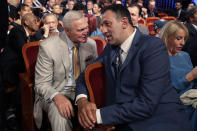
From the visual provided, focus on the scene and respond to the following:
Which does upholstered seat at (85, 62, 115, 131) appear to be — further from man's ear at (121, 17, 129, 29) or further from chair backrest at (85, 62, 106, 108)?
man's ear at (121, 17, 129, 29)

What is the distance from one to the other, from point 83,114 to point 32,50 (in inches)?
46.6

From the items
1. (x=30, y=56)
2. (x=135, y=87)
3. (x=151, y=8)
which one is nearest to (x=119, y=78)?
(x=135, y=87)

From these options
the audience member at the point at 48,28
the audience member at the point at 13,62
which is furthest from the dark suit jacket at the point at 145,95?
the audience member at the point at 48,28

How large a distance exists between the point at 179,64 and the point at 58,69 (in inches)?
40.3

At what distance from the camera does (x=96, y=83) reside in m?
1.66

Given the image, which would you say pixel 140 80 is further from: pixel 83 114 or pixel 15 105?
pixel 15 105

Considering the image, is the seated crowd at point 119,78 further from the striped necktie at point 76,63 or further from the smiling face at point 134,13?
the smiling face at point 134,13

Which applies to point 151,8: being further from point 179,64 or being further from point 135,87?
point 135,87

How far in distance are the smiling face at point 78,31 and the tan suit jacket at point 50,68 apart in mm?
78

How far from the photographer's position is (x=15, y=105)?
2990 millimetres

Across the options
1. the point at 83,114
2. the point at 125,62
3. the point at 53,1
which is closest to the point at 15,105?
the point at 83,114

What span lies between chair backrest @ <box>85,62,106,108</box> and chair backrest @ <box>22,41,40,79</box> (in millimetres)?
858

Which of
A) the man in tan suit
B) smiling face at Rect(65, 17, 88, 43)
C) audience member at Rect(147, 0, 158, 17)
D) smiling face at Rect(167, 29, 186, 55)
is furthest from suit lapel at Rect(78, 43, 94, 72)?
audience member at Rect(147, 0, 158, 17)

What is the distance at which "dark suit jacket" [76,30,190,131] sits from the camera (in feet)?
4.26
